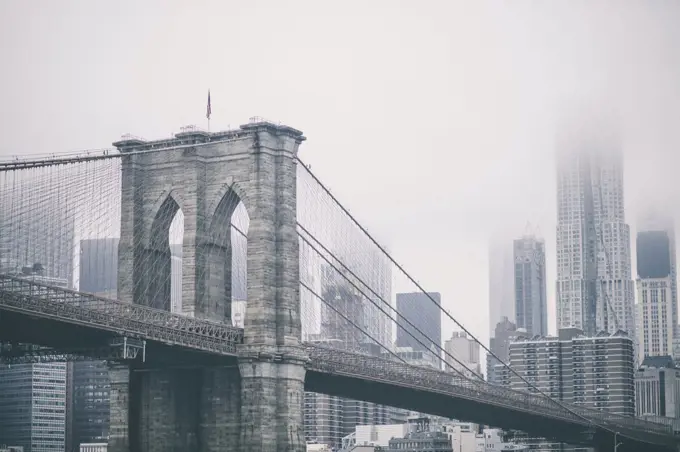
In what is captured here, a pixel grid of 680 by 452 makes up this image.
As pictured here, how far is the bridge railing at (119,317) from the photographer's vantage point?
99375mm

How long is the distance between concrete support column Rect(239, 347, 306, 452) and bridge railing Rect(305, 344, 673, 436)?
5.44 metres

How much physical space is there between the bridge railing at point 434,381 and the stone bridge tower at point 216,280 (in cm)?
698

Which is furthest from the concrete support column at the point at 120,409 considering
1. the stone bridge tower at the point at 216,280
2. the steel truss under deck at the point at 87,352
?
the steel truss under deck at the point at 87,352

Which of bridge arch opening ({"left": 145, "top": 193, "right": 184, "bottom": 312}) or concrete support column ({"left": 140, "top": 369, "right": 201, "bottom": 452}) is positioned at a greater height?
bridge arch opening ({"left": 145, "top": 193, "right": 184, "bottom": 312})

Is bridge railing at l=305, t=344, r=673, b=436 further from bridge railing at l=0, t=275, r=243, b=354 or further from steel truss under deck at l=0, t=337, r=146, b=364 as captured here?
steel truss under deck at l=0, t=337, r=146, b=364

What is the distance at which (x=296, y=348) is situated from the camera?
387 ft

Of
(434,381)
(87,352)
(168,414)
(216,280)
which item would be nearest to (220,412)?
(168,414)

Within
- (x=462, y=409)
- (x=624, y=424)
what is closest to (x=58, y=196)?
(x=462, y=409)

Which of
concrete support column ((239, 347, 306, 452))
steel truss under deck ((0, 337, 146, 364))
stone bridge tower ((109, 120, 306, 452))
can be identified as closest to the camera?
steel truss under deck ((0, 337, 146, 364))

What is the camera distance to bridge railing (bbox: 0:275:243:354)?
3912 inches

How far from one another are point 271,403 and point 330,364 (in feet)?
38.0

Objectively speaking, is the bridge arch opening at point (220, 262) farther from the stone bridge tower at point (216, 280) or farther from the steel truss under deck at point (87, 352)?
the steel truss under deck at point (87, 352)

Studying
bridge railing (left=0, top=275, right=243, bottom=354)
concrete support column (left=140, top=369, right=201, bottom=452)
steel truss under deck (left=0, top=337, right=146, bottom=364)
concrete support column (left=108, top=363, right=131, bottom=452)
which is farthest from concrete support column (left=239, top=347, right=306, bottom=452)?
concrete support column (left=108, top=363, right=131, bottom=452)

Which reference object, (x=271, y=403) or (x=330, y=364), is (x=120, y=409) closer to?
(x=271, y=403)
